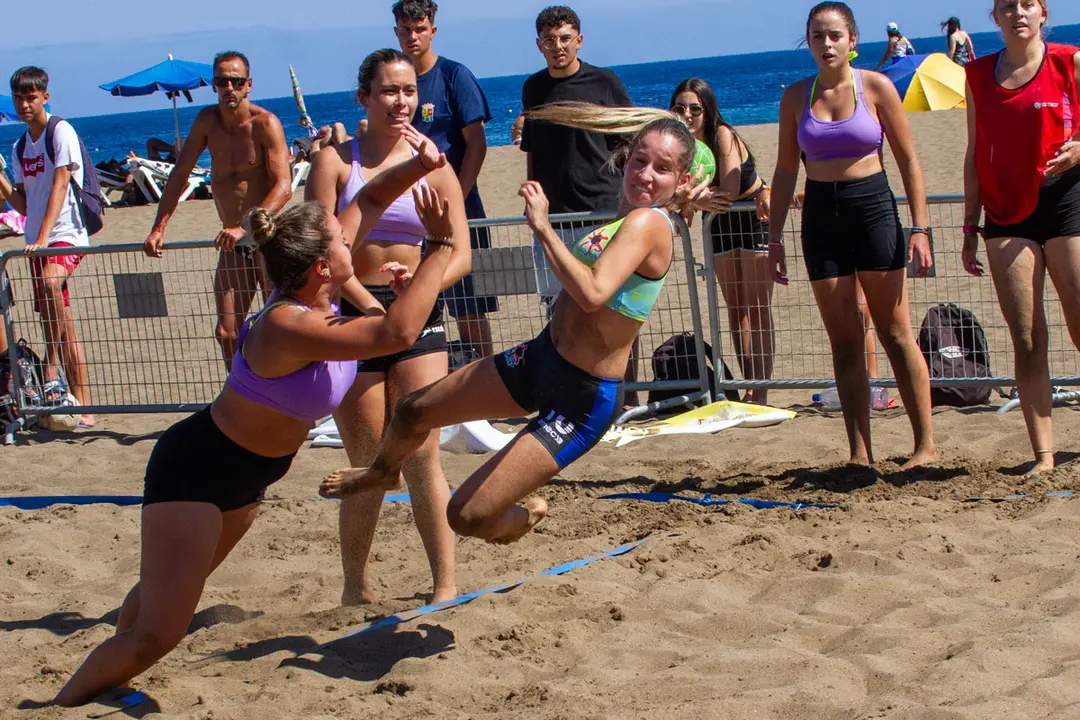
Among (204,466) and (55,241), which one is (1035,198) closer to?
(204,466)

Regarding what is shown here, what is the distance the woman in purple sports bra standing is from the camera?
19.5 ft

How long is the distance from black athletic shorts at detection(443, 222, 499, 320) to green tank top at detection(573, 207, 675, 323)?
357 cm

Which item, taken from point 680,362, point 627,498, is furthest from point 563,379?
point 680,362

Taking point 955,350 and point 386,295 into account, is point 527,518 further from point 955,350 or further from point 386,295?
point 955,350

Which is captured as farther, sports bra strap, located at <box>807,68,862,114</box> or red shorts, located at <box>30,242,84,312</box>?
red shorts, located at <box>30,242,84,312</box>

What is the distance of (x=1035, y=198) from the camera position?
572cm

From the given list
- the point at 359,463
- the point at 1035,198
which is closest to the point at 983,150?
the point at 1035,198

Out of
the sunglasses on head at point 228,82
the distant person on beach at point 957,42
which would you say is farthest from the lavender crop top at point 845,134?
the distant person on beach at point 957,42

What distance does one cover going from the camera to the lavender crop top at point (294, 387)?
12.6 feet

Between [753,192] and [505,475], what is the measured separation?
417 cm

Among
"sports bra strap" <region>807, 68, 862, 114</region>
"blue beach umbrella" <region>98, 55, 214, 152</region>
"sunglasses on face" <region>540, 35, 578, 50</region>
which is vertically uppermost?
"blue beach umbrella" <region>98, 55, 214, 152</region>

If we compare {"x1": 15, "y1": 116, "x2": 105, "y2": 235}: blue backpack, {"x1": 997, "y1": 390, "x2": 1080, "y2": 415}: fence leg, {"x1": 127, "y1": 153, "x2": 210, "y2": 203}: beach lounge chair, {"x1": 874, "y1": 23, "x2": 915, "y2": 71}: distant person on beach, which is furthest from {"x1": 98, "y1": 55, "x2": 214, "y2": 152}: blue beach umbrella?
{"x1": 997, "y1": 390, "x2": 1080, "y2": 415}: fence leg

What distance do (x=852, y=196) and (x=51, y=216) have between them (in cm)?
542

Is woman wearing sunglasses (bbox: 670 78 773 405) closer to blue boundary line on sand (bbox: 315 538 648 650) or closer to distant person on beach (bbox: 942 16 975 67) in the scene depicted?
blue boundary line on sand (bbox: 315 538 648 650)
